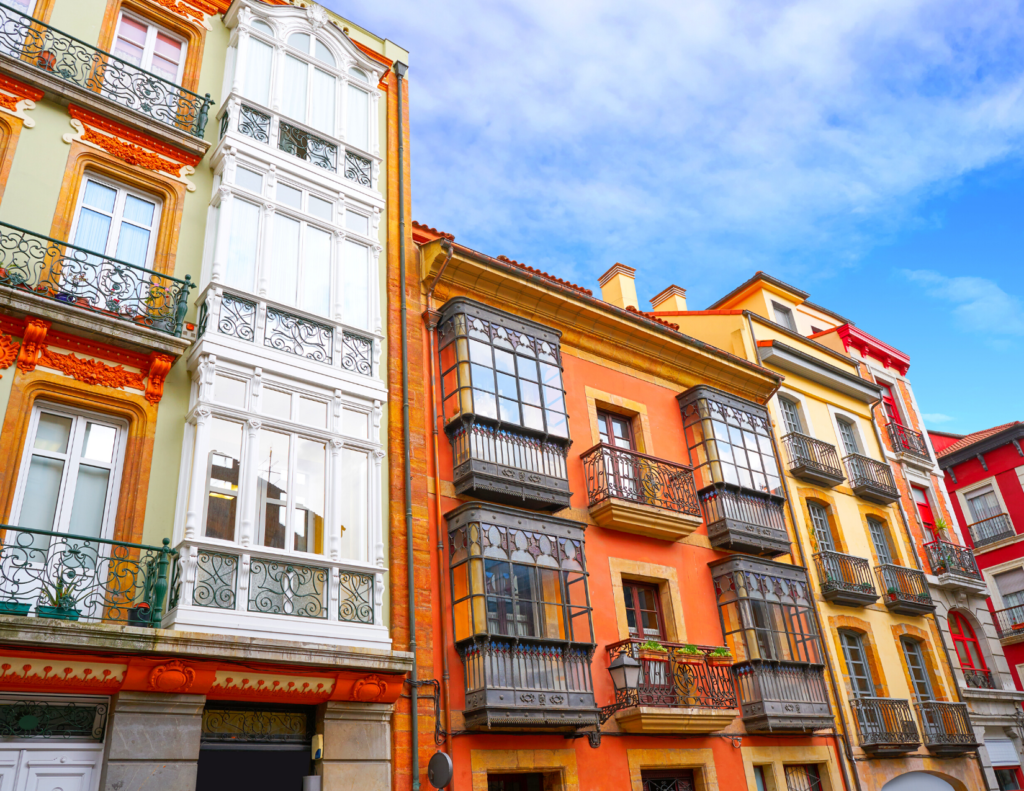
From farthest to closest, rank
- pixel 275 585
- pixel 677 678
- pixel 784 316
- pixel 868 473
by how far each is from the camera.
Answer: pixel 784 316, pixel 868 473, pixel 677 678, pixel 275 585

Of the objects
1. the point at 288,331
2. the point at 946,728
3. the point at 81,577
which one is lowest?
the point at 946,728

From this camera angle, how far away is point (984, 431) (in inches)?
1243

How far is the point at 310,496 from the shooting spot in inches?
414

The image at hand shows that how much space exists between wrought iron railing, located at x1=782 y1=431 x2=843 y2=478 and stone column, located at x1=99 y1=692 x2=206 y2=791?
14.0 meters

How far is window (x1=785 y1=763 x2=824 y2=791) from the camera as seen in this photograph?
1459cm

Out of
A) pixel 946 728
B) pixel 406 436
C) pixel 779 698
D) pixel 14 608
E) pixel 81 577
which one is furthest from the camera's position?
pixel 946 728

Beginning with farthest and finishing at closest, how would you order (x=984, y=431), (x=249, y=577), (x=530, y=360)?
(x=984, y=431) < (x=530, y=360) < (x=249, y=577)

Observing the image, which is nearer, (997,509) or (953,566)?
(953,566)

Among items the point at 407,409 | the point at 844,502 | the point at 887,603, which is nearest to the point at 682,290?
the point at 844,502

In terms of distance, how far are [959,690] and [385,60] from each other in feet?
63.1

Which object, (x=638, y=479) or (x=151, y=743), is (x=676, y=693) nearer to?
(x=638, y=479)

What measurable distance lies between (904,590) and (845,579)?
2.36 meters

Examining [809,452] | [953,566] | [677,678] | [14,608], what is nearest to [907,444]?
[953,566]

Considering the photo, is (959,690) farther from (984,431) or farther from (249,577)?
(249,577)
